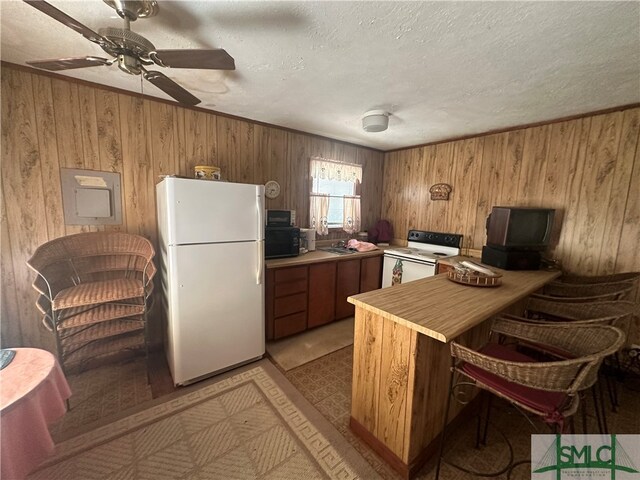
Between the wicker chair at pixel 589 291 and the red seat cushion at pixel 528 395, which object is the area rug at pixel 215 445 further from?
the wicker chair at pixel 589 291

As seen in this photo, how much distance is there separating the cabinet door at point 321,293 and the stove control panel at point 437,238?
145 centimetres

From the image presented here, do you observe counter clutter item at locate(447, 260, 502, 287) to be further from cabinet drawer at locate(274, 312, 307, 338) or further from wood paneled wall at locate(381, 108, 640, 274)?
cabinet drawer at locate(274, 312, 307, 338)

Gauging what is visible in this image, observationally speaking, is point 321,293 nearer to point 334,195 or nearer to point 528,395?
point 334,195

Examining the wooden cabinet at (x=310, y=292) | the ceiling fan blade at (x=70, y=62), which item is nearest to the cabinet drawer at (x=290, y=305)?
the wooden cabinet at (x=310, y=292)

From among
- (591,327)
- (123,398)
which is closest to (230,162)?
(123,398)

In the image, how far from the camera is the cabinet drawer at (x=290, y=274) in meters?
2.62

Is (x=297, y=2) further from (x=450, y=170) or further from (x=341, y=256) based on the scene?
(x=450, y=170)

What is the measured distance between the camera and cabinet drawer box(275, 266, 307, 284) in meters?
2.62

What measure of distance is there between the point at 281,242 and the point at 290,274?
0.39 m

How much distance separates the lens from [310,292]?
288cm

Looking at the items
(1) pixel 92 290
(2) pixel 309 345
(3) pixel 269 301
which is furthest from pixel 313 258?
(1) pixel 92 290

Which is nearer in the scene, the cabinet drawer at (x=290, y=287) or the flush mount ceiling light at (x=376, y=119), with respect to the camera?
the flush mount ceiling light at (x=376, y=119)

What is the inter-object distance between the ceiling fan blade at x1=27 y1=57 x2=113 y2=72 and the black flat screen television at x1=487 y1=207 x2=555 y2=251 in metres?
3.15

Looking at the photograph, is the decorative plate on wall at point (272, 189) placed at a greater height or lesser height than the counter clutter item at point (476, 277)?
greater
